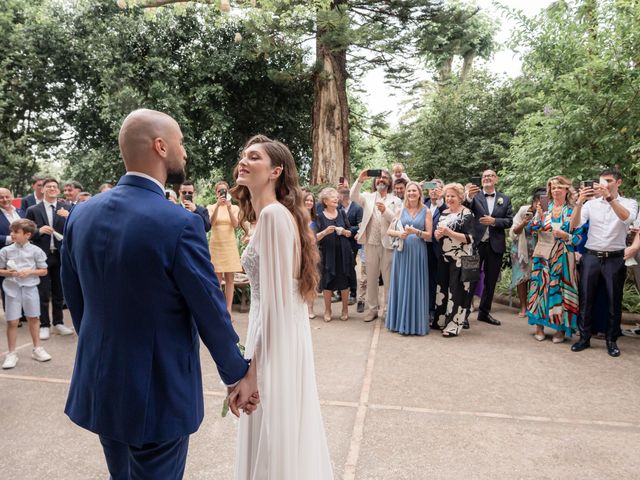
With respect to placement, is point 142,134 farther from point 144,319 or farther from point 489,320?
point 489,320

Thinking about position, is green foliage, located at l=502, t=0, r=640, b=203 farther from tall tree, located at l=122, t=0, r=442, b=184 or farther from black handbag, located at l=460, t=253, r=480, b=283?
tall tree, located at l=122, t=0, r=442, b=184

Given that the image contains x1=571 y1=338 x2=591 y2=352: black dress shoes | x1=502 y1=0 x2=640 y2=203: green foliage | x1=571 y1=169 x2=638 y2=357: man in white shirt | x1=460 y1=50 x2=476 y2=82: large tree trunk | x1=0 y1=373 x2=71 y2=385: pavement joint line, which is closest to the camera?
x1=0 y1=373 x2=71 y2=385: pavement joint line

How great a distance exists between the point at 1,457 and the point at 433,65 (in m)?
23.3

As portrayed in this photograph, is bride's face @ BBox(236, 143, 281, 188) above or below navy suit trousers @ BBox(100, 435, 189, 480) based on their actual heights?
above

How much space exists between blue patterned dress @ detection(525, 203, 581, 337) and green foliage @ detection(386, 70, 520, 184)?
8498 mm

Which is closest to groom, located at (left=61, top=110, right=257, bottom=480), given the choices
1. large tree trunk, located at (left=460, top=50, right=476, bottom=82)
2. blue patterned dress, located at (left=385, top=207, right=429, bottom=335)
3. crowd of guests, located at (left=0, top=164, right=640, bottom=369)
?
crowd of guests, located at (left=0, top=164, right=640, bottom=369)

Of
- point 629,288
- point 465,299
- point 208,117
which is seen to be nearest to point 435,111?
point 208,117

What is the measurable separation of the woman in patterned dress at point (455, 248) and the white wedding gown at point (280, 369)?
14.5 feet

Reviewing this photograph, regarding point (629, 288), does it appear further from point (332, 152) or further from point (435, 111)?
point (435, 111)

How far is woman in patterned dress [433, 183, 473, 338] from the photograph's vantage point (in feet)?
21.1

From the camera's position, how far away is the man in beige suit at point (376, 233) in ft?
24.2

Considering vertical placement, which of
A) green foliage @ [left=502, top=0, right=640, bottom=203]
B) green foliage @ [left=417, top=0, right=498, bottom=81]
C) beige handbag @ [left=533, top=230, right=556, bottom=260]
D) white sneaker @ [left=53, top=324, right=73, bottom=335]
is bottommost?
white sneaker @ [left=53, top=324, right=73, bottom=335]

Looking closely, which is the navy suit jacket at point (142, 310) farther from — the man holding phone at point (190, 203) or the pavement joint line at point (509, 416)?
the man holding phone at point (190, 203)

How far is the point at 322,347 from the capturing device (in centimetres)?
593
